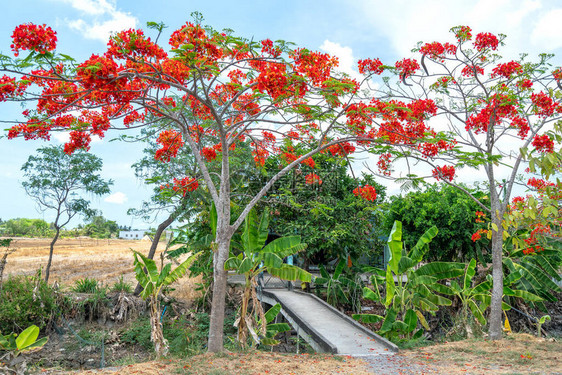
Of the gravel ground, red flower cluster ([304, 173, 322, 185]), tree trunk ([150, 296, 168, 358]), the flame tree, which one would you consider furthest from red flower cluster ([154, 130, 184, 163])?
the gravel ground

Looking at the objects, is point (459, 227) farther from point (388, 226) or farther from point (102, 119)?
point (102, 119)

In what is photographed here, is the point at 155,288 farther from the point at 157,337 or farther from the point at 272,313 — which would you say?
the point at 272,313

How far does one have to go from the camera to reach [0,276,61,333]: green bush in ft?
38.2

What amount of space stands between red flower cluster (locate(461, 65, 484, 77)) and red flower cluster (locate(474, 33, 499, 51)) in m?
0.44

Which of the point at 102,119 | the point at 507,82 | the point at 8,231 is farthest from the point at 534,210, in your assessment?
the point at 8,231

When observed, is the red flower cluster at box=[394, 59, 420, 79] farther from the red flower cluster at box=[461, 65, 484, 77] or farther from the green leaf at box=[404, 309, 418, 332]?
the green leaf at box=[404, 309, 418, 332]

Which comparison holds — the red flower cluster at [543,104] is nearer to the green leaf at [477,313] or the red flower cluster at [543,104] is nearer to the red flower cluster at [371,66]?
the red flower cluster at [371,66]

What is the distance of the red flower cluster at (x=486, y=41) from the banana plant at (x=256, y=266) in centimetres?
656

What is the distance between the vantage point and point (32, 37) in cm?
518

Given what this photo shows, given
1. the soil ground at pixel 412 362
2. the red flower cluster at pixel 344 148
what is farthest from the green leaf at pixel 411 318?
the red flower cluster at pixel 344 148

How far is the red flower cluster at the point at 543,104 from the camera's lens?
924 cm

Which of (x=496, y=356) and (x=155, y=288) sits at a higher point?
(x=155, y=288)

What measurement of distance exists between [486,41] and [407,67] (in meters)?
1.90

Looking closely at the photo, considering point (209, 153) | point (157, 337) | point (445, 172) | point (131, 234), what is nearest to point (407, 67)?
point (445, 172)
